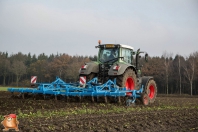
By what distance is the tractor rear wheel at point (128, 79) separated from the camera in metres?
10.7

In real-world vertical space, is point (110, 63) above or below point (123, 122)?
above

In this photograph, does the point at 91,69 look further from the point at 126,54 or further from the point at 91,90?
the point at 126,54

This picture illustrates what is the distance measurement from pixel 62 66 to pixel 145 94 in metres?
45.5

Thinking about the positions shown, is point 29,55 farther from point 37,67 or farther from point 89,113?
point 89,113

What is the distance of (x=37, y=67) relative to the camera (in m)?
60.9

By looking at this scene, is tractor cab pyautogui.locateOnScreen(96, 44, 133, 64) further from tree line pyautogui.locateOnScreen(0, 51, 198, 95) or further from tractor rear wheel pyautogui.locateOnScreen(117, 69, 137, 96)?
tree line pyautogui.locateOnScreen(0, 51, 198, 95)

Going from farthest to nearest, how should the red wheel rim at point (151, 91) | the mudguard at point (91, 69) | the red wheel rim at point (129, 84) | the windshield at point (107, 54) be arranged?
the red wheel rim at point (151, 91) < the red wheel rim at point (129, 84) < the windshield at point (107, 54) < the mudguard at point (91, 69)

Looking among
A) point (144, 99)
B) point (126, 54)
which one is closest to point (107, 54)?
point (126, 54)

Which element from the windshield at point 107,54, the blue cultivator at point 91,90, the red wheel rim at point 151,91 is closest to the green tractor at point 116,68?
the windshield at point 107,54

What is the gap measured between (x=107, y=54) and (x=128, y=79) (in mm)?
1455

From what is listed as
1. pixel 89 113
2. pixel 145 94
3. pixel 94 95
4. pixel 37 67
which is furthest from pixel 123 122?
pixel 37 67

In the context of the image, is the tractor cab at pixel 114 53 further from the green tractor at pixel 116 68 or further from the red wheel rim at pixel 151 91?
the red wheel rim at pixel 151 91

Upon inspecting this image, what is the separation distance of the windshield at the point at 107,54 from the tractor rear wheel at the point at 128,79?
98 centimetres

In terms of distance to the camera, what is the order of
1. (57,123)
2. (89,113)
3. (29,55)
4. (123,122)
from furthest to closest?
(29,55), (89,113), (123,122), (57,123)
